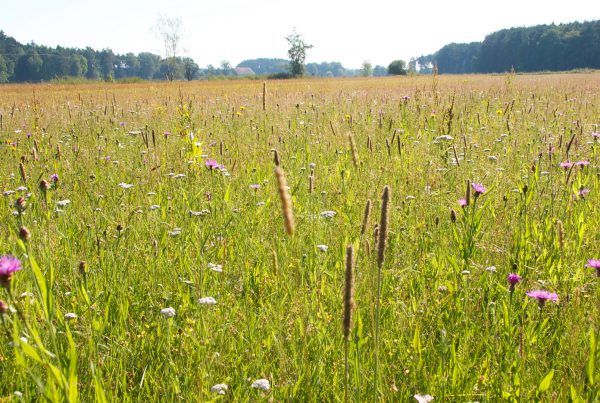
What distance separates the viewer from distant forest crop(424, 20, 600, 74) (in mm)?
85050

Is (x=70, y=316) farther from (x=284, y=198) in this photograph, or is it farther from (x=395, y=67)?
(x=395, y=67)

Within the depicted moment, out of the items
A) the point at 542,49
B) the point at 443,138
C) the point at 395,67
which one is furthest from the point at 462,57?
the point at 443,138

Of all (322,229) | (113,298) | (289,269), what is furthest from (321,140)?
(113,298)

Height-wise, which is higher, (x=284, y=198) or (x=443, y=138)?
(x=284, y=198)

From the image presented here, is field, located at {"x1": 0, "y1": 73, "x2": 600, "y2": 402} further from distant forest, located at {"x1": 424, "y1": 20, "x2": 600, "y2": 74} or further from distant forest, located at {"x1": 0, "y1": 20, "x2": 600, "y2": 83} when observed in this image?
distant forest, located at {"x1": 424, "y1": 20, "x2": 600, "y2": 74}

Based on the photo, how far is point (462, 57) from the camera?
465ft

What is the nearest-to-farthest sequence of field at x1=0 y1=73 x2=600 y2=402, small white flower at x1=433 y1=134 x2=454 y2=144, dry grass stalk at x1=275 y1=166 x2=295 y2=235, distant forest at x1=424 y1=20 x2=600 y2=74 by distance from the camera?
dry grass stalk at x1=275 y1=166 x2=295 y2=235 < field at x1=0 y1=73 x2=600 y2=402 < small white flower at x1=433 y1=134 x2=454 y2=144 < distant forest at x1=424 y1=20 x2=600 y2=74

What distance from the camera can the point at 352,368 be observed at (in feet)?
5.25

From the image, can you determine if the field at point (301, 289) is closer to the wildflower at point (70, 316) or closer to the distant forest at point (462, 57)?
the wildflower at point (70, 316)

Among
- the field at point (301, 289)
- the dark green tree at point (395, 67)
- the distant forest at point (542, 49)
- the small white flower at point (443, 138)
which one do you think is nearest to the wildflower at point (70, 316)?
the field at point (301, 289)

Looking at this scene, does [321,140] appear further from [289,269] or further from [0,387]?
[0,387]

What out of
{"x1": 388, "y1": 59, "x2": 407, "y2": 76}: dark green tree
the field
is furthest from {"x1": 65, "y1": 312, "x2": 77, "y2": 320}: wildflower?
{"x1": 388, "y1": 59, "x2": 407, "y2": 76}: dark green tree

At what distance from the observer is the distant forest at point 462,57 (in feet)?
284

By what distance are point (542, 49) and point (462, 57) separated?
48.9 m
